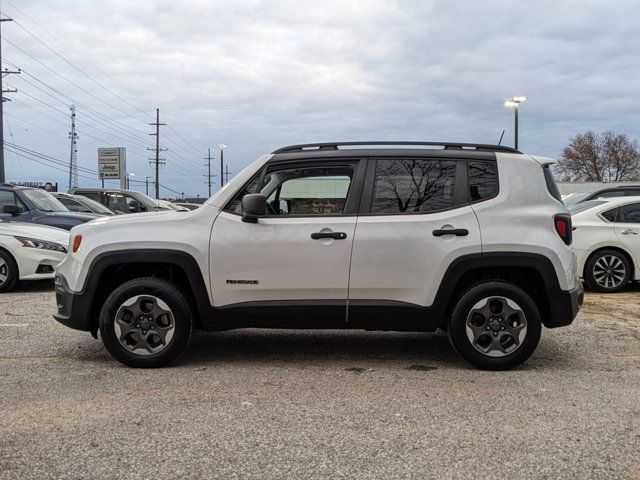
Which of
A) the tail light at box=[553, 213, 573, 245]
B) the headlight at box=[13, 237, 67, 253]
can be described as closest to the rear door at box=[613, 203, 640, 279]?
the tail light at box=[553, 213, 573, 245]

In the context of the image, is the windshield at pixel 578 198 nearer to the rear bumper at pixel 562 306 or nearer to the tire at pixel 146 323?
the rear bumper at pixel 562 306

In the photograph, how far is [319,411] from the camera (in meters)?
3.64

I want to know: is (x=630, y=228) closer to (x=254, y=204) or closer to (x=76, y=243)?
(x=254, y=204)

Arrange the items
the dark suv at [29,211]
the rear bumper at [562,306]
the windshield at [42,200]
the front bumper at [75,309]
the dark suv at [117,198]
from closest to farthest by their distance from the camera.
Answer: the rear bumper at [562,306] < the front bumper at [75,309] < the dark suv at [29,211] < the windshield at [42,200] < the dark suv at [117,198]

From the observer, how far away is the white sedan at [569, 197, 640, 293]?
822cm

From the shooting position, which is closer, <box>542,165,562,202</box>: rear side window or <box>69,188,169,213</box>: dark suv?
<box>542,165,562,202</box>: rear side window

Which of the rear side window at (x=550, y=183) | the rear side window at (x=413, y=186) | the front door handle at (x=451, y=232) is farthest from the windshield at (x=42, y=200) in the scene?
the rear side window at (x=550, y=183)

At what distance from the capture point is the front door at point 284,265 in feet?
14.5

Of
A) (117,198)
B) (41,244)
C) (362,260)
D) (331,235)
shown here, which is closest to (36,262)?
(41,244)

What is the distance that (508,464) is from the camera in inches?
115

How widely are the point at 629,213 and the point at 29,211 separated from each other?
994cm

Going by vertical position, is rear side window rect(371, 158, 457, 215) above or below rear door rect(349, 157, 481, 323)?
above

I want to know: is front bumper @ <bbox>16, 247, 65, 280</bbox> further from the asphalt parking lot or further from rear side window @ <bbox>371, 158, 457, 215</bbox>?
rear side window @ <bbox>371, 158, 457, 215</bbox>

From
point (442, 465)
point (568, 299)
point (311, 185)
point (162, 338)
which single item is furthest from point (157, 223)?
point (568, 299)
